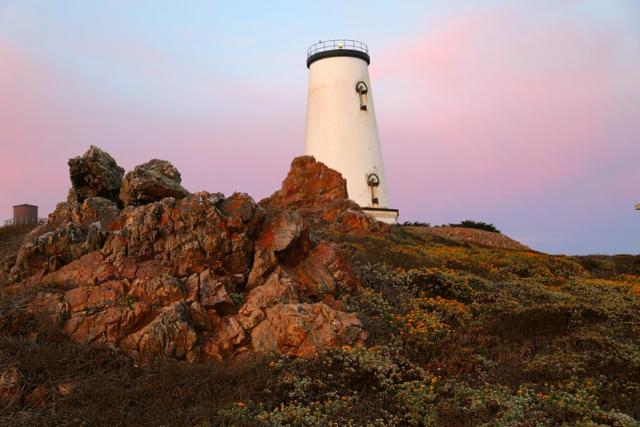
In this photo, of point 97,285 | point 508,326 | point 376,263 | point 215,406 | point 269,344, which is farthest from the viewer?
point 376,263

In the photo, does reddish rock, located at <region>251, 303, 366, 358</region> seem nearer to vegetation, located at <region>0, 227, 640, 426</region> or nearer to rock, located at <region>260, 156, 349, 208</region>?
vegetation, located at <region>0, 227, 640, 426</region>

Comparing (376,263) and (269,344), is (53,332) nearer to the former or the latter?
(269,344)

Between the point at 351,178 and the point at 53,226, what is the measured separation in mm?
23972

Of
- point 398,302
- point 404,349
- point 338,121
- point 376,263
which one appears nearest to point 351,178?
point 338,121

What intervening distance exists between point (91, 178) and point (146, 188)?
2816 millimetres

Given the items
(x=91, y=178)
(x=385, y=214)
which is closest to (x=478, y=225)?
(x=385, y=214)

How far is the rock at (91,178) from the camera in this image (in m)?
17.7

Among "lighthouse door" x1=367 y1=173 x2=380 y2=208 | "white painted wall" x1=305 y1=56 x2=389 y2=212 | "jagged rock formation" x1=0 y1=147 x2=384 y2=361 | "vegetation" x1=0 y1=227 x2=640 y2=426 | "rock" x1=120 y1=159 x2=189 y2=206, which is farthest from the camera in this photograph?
"lighthouse door" x1=367 y1=173 x2=380 y2=208

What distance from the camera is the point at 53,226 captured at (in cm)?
1538

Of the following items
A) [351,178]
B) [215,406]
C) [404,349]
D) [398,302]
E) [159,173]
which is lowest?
[215,406]

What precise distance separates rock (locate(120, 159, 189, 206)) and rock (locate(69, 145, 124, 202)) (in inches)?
53.9

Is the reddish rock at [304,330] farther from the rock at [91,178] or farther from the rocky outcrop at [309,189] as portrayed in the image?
the rocky outcrop at [309,189]

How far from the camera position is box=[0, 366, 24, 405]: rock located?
895 cm

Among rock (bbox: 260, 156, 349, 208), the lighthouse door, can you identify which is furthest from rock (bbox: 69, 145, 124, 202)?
the lighthouse door
